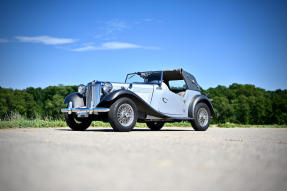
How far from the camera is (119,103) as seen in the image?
26.7 ft

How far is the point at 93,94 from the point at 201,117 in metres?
3.75

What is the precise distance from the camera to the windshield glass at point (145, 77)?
10.6 meters

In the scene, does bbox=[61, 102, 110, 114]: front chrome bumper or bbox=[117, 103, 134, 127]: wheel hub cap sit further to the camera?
bbox=[117, 103, 134, 127]: wheel hub cap

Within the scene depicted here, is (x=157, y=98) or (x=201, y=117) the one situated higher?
(x=157, y=98)

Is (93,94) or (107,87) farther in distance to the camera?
(93,94)

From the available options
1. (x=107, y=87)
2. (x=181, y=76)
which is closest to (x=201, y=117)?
(x=181, y=76)

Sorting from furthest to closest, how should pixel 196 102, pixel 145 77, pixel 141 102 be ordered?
1. pixel 145 77
2. pixel 196 102
3. pixel 141 102

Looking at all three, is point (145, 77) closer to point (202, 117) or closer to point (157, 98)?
point (157, 98)

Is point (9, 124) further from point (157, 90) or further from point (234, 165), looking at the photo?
point (234, 165)

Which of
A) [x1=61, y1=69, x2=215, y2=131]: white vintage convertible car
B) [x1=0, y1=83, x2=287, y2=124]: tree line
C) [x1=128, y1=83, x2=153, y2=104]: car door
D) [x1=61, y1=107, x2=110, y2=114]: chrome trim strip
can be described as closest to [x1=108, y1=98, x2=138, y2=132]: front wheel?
[x1=61, y1=69, x2=215, y2=131]: white vintage convertible car

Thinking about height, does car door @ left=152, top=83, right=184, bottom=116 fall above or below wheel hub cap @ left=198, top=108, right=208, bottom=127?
above

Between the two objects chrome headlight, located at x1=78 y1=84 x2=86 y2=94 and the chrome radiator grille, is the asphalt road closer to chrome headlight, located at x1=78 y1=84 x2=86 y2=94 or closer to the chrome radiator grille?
the chrome radiator grille

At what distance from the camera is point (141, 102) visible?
349 inches

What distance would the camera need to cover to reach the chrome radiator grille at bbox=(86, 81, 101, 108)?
877 cm
